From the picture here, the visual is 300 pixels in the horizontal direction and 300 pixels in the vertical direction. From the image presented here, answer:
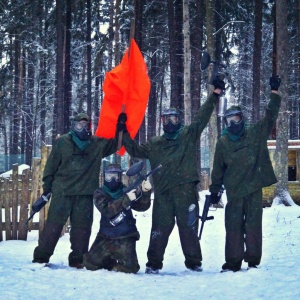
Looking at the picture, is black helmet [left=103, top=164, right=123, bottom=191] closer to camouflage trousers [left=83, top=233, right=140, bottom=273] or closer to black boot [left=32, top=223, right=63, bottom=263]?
camouflage trousers [left=83, top=233, right=140, bottom=273]

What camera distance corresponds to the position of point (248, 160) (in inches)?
252

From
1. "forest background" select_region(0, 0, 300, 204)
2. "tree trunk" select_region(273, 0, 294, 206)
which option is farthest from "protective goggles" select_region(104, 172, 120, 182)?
"tree trunk" select_region(273, 0, 294, 206)

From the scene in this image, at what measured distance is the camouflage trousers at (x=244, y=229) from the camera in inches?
247

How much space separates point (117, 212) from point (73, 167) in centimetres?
97

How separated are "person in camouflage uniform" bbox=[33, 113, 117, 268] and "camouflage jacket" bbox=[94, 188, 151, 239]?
1.14 ft

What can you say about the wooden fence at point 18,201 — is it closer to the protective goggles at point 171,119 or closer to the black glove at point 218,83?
the protective goggles at point 171,119

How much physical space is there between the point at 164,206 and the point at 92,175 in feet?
3.69

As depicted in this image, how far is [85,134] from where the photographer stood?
6.86m

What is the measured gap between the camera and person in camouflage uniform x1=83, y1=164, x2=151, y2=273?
6402mm

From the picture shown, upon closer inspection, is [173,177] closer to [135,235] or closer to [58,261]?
[135,235]

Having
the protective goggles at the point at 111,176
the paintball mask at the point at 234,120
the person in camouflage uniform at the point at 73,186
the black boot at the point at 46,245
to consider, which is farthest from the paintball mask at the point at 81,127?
the paintball mask at the point at 234,120

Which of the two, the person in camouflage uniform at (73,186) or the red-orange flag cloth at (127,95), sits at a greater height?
the red-orange flag cloth at (127,95)

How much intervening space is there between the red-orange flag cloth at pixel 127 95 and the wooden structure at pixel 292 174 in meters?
7.44

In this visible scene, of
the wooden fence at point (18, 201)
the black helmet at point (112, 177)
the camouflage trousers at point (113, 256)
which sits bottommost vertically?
the camouflage trousers at point (113, 256)
